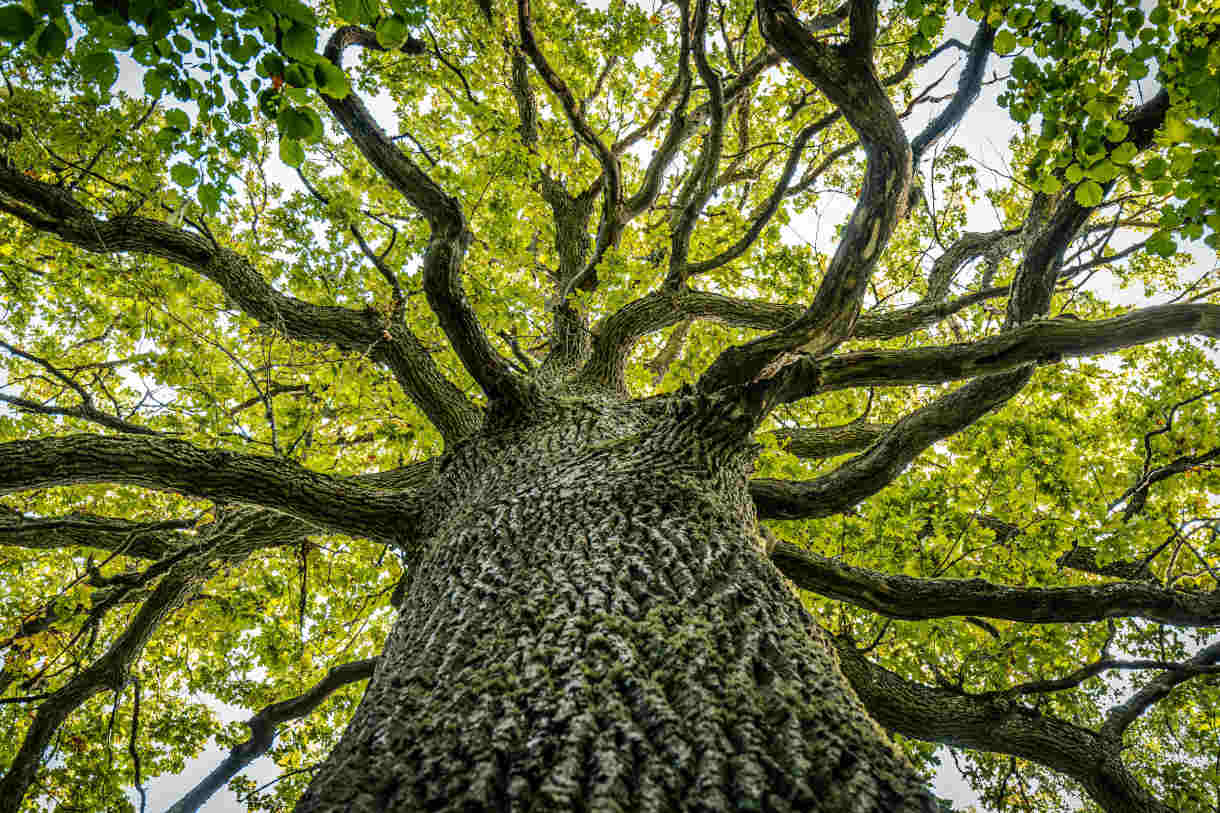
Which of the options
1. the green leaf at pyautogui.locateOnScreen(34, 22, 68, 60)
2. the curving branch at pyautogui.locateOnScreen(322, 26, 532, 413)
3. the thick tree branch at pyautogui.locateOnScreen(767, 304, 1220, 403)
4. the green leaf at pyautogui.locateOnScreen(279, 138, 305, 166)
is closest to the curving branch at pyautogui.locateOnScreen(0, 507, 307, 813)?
the curving branch at pyautogui.locateOnScreen(322, 26, 532, 413)

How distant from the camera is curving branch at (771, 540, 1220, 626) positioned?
11.4ft

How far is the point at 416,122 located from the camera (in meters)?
8.46

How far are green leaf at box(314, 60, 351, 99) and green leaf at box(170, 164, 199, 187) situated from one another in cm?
79

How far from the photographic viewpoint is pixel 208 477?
333 centimetres

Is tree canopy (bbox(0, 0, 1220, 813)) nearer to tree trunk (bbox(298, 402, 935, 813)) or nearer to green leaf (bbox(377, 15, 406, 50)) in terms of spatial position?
green leaf (bbox(377, 15, 406, 50))

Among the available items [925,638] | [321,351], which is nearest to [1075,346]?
[925,638]

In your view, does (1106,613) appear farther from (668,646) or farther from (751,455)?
(668,646)

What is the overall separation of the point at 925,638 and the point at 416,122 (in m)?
9.15

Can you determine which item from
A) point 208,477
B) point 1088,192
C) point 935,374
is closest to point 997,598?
point 935,374

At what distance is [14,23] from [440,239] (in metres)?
2.41

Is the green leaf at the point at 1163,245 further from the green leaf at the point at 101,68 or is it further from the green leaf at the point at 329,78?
the green leaf at the point at 101,68

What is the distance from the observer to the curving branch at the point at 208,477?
305 centimetres

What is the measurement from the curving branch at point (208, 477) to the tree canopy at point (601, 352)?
0.06 feet

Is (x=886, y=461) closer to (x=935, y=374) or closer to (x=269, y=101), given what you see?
(x=935, y=374)
